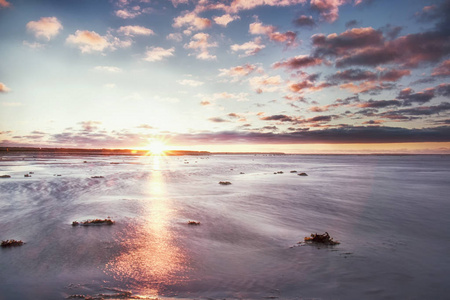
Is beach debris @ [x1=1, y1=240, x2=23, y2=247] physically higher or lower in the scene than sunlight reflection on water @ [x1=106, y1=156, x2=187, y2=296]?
higher

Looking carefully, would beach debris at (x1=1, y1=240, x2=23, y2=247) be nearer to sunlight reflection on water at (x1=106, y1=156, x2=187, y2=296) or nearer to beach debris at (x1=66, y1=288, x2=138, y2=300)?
sunlight reflection on water at (x1=106, y1=156, x2=187, y2=296)

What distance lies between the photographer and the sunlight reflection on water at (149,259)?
6.47m

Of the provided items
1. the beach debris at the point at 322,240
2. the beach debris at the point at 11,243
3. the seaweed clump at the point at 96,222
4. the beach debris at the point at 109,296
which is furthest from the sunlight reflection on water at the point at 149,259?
the beach debris at the point at 322,240

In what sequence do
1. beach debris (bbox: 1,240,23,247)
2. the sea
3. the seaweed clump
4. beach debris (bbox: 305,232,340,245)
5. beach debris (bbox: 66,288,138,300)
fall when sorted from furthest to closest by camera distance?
the seaweed clump
beach debris (bbox: 305,232,340,245)
beach debris (bbox: 1,240,23,247)
the sea
beach debris (bbox: 66,288,138,300)

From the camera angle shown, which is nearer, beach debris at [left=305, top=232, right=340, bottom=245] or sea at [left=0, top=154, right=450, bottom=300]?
sea at [left=0, top=154, right=450, bottom=300]

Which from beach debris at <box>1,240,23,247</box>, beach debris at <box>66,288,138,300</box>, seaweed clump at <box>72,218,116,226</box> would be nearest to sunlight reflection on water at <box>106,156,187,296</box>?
beach debris at <box>66,288,138,300</box>

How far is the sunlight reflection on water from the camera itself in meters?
6.47

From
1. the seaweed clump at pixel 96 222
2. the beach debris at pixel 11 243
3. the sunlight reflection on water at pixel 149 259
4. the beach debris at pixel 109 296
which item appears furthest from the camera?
the seaweed clump at pixel 96 222

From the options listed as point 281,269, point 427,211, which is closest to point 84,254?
point 281,269

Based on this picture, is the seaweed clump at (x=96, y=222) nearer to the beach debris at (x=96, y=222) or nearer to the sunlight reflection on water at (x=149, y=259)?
the beach debris at (x=96, y=222)

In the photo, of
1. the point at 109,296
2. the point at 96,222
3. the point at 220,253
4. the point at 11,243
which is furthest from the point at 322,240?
the point at 11,243

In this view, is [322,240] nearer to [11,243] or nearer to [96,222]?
[96,222]

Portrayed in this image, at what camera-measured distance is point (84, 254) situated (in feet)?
26.8

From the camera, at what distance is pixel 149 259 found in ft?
25.9
